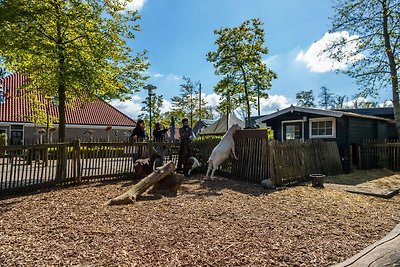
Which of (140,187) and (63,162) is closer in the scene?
(140,187)

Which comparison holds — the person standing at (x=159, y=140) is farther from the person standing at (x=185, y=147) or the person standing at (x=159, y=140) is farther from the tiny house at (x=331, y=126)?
the tiny house at (x=331, y=126)

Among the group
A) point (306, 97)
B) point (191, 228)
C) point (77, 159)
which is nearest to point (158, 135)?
point (77, 159)

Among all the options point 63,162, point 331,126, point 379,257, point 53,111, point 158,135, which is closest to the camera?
point 379,257

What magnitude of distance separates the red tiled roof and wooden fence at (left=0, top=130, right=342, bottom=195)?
13.1m

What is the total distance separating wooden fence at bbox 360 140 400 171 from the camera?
1318 cm

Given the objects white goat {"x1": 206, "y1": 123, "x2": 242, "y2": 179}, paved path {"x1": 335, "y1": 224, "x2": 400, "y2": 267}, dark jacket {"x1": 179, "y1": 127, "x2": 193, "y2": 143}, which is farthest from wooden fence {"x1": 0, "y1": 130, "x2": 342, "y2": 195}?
paved path {"x1": 335, "y1": 224, "x2": 400, "y2": 267}

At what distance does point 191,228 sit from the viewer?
4.26 metres

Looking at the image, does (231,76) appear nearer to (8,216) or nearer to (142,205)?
(142,205)

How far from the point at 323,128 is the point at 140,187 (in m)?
11.7

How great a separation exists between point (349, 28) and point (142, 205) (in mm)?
15452

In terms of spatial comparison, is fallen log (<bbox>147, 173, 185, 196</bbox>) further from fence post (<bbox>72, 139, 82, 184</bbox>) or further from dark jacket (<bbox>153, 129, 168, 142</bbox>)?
dark jacket (<bbox>153, 129, 168, 142</bbox>)

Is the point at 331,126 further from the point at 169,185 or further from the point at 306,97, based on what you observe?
the point at 306,97

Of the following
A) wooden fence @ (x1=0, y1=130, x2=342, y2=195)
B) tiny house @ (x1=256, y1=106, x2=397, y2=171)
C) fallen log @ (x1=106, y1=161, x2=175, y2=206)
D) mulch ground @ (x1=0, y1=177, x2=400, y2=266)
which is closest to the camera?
mulch ground @ (x1=0, y1=177, x2=400, y2=266)

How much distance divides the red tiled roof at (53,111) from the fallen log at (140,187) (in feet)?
51.2
